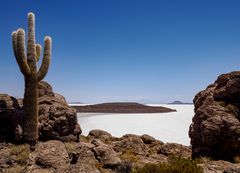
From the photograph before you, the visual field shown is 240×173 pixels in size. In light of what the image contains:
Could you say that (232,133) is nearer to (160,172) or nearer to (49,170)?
(160,172)

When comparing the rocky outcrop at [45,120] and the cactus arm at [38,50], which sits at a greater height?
the cactus arm at [38,50]

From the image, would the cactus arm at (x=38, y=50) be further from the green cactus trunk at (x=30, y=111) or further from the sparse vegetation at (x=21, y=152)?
the sparse vegetation at (x=21, y=152)

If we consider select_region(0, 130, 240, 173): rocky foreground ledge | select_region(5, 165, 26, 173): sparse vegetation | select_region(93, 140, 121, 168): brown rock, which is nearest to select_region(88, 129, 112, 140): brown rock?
select_region(0, 130, 240, 173): rocky foreground ledge

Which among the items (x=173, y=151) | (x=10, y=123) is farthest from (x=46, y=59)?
(x=173, y=151)

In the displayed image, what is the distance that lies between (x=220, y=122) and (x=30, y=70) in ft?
31.9

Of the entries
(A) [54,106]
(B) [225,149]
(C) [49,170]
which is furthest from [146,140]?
(C) [49,170]

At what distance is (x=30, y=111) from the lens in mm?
14203

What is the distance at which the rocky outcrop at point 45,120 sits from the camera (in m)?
14.2

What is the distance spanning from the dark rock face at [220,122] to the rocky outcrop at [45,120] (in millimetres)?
6506

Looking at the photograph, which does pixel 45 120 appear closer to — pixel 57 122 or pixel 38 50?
pixel 57 122

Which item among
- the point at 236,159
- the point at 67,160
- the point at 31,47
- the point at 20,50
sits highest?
the point at 31,47

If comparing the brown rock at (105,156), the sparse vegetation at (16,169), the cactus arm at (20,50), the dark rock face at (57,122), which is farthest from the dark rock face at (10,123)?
the brown rock at (105,156)

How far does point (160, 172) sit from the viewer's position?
9555 millimetres

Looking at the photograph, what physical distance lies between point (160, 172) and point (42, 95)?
9820 mm
